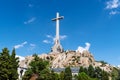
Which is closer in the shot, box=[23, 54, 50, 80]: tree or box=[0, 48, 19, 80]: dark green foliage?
box=[23, 54, 50, 80]: tree

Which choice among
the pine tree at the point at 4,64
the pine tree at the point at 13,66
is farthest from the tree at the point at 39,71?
the pine tree at the point at 4,64

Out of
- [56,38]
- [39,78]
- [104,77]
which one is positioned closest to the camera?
[39,78]

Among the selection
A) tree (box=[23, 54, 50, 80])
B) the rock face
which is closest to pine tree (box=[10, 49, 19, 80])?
tree (box=[23, 54, 50, 80])

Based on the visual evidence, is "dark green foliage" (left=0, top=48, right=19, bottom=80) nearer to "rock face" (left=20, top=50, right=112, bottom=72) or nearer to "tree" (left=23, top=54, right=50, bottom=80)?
"tree" (left=23, top=54, right=50, bottom=80)

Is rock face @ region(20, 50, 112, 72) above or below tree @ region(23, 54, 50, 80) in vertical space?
above

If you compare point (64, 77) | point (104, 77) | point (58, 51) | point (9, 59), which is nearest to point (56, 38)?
point (58, 51)

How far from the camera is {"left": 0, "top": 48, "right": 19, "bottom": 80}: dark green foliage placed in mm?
58719

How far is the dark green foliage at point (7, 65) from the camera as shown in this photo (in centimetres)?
5872

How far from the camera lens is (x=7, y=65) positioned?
6025 centimetres

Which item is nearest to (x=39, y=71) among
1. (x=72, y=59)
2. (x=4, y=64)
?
(x=4, y=64)

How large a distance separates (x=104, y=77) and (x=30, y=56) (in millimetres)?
69988

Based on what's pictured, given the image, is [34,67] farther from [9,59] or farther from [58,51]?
[58,51]

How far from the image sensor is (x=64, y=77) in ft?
276

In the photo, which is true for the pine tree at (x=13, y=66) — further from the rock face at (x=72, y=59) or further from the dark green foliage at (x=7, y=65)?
the rock face at (x=72, y=59)
